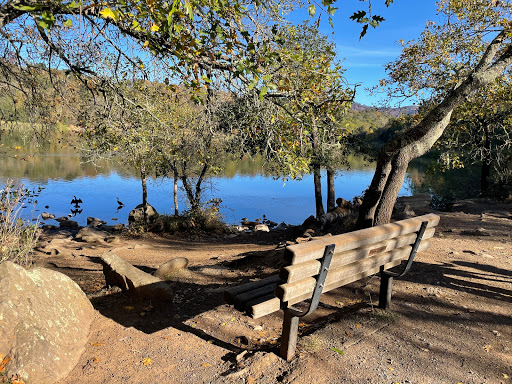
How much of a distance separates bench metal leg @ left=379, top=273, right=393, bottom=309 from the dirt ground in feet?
0.41

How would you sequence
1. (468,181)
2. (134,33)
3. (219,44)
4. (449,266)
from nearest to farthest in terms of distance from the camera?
1. (219,44)
2. (134,33)
3. (449,266)
4. (468,181)

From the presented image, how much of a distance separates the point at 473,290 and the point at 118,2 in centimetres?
512

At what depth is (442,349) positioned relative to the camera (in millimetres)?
3213

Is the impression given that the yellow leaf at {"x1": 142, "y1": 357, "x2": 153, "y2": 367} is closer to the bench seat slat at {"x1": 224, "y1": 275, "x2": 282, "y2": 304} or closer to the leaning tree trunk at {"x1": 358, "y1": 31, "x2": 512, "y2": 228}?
the bench seat slat at {"x1": 224, "y1": 275, "x2": 282, "y2": 304}

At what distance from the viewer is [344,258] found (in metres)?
3.03

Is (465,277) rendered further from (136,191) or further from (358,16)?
(136,191)

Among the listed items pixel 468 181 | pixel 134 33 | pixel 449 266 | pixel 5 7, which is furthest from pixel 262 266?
pixel 468 181

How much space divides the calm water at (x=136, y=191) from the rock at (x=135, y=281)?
36.8 feet

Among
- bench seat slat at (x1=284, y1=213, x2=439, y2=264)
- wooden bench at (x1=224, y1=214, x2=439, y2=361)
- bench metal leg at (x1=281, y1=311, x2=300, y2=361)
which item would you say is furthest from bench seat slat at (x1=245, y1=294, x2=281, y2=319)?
bench seat slat at (x1=284, y1=213, x2=439, y2=264)

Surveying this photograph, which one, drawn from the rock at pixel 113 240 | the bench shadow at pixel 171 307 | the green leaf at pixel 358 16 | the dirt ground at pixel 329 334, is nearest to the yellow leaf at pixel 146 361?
the dirt ground at pixel 329 334

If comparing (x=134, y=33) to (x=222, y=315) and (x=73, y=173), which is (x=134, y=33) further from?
(x=73, y=173)

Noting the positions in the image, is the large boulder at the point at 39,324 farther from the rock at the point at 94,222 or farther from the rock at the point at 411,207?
the rock at the point at 94,222

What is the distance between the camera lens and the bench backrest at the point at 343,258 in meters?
2.61

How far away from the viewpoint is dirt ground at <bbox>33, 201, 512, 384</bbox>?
287 cm
